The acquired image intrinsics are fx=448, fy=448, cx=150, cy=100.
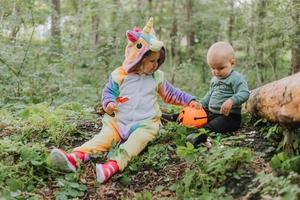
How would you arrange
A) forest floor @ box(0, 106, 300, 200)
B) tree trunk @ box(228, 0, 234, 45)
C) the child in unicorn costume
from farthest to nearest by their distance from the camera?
1. tree trunk @ box(228, 0, 234, 45)
2. the child in unicorn costume
3. forest floor @ box(0, 106, 300, 200)

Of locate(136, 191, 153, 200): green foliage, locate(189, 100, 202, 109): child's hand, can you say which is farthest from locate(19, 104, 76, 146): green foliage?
locate(136, 191, 153, 200): green foliage

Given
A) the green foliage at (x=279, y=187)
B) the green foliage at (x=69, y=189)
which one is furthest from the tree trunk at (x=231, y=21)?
the green foliage at (x=279, y=187)

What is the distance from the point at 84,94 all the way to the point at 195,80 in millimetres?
4291

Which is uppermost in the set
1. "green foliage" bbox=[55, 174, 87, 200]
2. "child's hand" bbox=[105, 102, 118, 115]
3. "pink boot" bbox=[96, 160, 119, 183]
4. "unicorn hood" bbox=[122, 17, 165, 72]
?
"unicorn hood" bbox=[122, 17, 165, 72]

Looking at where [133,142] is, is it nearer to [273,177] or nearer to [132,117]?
[132,117]

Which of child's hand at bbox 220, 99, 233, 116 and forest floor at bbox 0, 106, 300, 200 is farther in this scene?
child's hand at bbox 220, 99, 233, 116

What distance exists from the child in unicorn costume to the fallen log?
689mm

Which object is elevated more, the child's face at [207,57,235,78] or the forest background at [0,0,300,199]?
the child's face at [207,57,235,78]

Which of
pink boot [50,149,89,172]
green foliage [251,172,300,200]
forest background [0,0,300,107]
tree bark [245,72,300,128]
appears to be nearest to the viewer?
green foliage [251,172,300,200]

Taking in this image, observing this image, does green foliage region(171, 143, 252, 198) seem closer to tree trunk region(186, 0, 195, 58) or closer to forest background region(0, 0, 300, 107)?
forest background region(0, 0, 300, 107)

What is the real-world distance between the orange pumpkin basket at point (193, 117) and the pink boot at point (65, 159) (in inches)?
45.9

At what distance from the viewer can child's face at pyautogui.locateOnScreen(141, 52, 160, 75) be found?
4.53 m

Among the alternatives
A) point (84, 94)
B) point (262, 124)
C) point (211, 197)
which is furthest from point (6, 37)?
point (211, 197)

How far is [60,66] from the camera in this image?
10.0 metres
